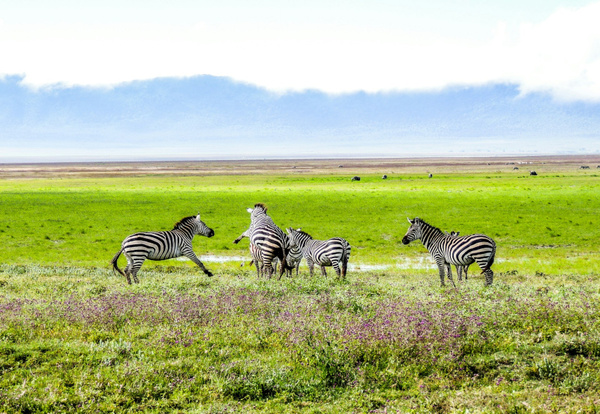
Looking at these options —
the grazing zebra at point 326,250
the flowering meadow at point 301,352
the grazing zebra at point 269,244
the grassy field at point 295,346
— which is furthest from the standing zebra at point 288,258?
the flowering meadow at point 301,352

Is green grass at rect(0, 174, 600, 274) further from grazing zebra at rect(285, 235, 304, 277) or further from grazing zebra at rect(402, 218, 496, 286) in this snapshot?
grazing zebra at rect(285, 235, 304, 277)

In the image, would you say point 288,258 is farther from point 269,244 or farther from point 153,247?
point 153,247

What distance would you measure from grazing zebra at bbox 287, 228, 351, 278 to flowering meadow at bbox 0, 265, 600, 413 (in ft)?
13.0

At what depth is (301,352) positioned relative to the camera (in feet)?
29.8

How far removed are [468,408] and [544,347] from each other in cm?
283

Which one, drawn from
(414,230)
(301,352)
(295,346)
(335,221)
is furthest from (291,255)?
(335,221)

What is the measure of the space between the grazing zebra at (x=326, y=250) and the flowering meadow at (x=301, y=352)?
395 centimetres

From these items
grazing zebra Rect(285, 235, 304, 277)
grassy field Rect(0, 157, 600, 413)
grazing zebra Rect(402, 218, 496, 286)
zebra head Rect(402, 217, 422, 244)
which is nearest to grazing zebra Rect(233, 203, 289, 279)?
grazing zebra Rect(285, 235, 304, 277)

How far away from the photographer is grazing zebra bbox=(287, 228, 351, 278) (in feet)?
55.8

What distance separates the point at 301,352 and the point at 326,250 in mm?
8184

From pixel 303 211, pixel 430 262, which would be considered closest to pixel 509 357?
pixel 430 262

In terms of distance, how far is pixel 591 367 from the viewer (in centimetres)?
850

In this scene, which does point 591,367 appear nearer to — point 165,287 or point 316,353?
point 316,353

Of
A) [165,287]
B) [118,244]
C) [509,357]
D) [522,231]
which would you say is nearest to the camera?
[509,357]
